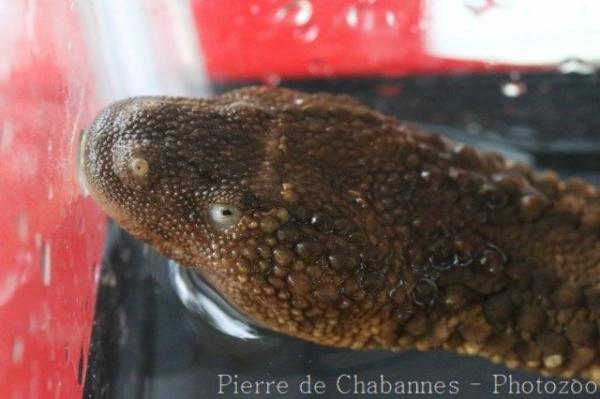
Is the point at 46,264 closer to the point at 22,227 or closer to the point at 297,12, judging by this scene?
the point at 22,227

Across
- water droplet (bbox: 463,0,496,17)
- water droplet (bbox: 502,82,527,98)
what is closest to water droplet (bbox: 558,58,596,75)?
water droplet (bbox: 502,82,527,98)

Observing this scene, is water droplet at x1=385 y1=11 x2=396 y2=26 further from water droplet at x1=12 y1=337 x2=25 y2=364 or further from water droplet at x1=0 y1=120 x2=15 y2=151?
water droplet at x1=12 y1=337 x2=25 y2=364

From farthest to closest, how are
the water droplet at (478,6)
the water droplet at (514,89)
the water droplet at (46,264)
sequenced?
the water droplet at (514,89), the water droplet at (478,6), the water droplet at (46,264)

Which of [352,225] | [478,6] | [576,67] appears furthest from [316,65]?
[352,225]

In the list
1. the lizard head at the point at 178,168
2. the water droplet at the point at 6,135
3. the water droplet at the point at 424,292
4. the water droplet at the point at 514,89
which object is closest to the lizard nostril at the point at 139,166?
the lizard head at the point at 178,168

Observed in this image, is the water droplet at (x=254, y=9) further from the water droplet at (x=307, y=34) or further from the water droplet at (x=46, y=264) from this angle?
the water droplet at (x=46, y=264)
